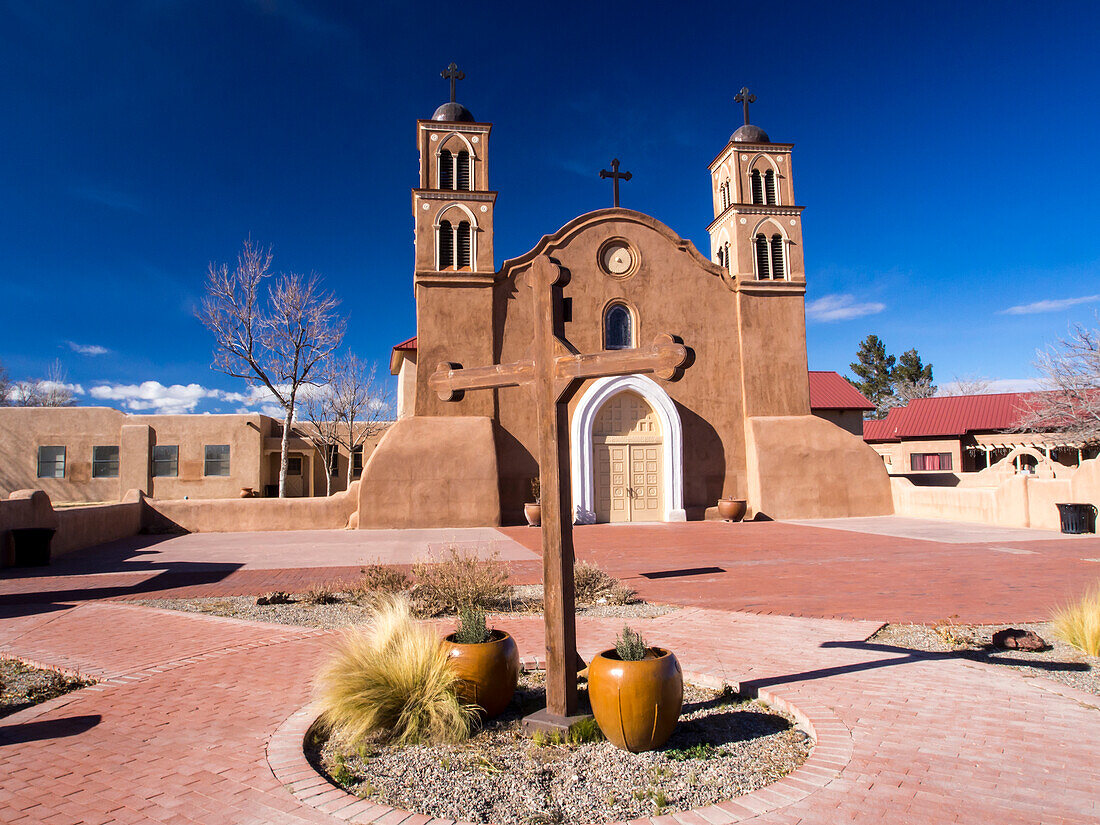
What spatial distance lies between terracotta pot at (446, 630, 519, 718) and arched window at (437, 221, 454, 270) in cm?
1746

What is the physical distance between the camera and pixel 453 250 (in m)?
20.8

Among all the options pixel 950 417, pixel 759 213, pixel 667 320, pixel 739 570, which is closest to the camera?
pixel 739 570

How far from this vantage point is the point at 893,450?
38531 millimetres

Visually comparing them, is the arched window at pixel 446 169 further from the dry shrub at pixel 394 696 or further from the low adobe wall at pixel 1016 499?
the dry shrub at pixel 394 696

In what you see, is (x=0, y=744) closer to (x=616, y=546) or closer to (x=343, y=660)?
(x=343, y=660)

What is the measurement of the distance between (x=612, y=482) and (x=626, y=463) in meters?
0.72

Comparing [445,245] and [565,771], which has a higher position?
[445,245]

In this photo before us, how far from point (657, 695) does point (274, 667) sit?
3.46 meters

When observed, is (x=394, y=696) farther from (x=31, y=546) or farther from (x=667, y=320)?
(x=667, y=320)

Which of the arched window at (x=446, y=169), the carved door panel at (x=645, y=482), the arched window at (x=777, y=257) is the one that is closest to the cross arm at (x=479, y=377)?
Answer: the carved door panel at (x=645, y=482)

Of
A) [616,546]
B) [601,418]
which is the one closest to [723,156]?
[601,418]

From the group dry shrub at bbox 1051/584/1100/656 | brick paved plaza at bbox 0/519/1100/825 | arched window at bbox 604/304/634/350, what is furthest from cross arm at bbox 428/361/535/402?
arched window at bbox 604/304/634/350

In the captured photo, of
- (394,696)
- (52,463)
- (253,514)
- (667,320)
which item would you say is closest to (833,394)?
(667,320)

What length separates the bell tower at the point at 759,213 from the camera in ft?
73.8
